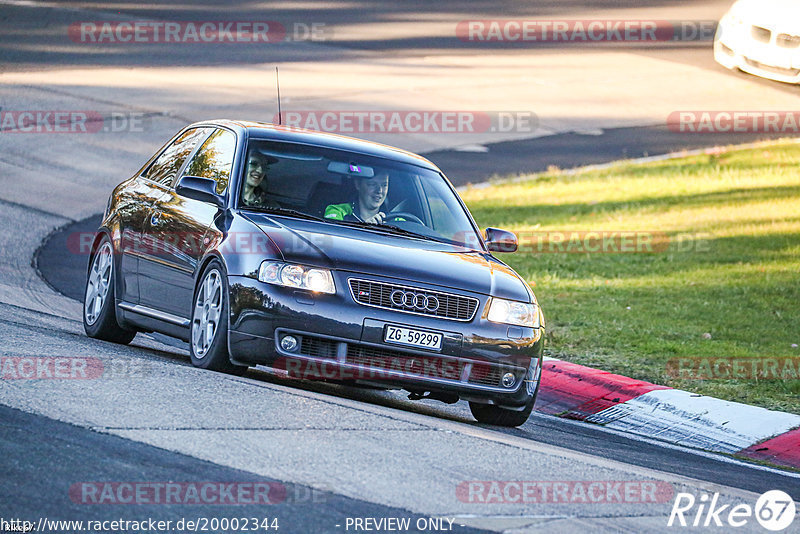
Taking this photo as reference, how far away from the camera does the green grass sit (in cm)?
1184

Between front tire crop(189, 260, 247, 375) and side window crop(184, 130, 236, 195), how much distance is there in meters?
0.76

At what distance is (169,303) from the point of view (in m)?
9.06

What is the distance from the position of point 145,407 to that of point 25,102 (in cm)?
1493

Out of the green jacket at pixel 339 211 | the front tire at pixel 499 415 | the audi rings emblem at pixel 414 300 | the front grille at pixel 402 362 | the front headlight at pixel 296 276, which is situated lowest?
the front tire at pixel 499 415

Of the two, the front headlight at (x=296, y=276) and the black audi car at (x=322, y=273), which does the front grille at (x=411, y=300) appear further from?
the front headlight at (x=296, y=276)

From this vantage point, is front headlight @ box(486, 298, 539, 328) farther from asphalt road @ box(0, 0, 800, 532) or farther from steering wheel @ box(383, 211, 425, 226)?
steering wheel @ box(383, 211, 425, 226)

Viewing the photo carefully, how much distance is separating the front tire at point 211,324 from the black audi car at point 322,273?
12mm

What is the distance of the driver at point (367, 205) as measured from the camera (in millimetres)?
8953

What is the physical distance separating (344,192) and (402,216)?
0.43 m

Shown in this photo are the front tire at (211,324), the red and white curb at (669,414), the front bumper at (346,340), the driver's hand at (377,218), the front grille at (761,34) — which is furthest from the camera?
the front grille at (761,34)

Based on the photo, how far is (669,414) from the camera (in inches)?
396

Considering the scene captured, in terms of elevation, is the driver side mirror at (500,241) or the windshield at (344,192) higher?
the windshield at (344,192)

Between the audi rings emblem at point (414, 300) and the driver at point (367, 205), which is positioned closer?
the audi rings emblem at point (414, 300)

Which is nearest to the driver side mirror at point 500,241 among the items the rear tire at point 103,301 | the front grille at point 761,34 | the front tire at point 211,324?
the front tire at point 211,324
